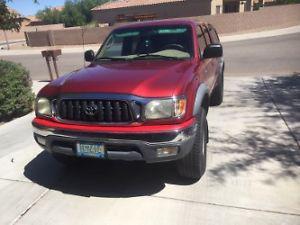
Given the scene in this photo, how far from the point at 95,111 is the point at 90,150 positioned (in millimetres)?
421

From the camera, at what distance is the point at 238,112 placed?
716cm

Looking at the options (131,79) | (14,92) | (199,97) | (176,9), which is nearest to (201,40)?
(199,97)

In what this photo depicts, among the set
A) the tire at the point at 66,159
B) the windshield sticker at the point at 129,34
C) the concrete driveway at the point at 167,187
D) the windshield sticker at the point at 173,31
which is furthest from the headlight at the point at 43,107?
the windshield sticker at the point at 173,31

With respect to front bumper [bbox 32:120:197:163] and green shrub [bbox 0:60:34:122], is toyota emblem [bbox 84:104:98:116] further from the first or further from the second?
green shrub [bbox 0:60:34:122]

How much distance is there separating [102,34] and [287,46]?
1752 centimetres

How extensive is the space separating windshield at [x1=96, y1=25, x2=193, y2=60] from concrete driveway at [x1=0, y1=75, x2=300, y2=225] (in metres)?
1.48

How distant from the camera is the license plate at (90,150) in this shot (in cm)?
388

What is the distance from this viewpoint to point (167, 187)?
4410 mm

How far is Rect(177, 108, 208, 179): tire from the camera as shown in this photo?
4.19 m

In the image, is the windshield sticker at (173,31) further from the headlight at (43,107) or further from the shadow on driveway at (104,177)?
the headlight at (43,107)

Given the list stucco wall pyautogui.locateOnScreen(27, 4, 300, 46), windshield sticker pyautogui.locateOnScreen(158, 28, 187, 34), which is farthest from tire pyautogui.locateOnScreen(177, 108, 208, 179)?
stucco wall pyautogui.locateOnScreen(27, 4, 300, 46)

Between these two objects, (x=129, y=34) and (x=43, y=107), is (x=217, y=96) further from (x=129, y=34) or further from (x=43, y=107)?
(x=43, y=107)

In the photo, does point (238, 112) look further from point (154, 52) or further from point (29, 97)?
point (29, 97)

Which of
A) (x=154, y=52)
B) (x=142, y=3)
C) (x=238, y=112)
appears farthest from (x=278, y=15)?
(x=154, y=52)
